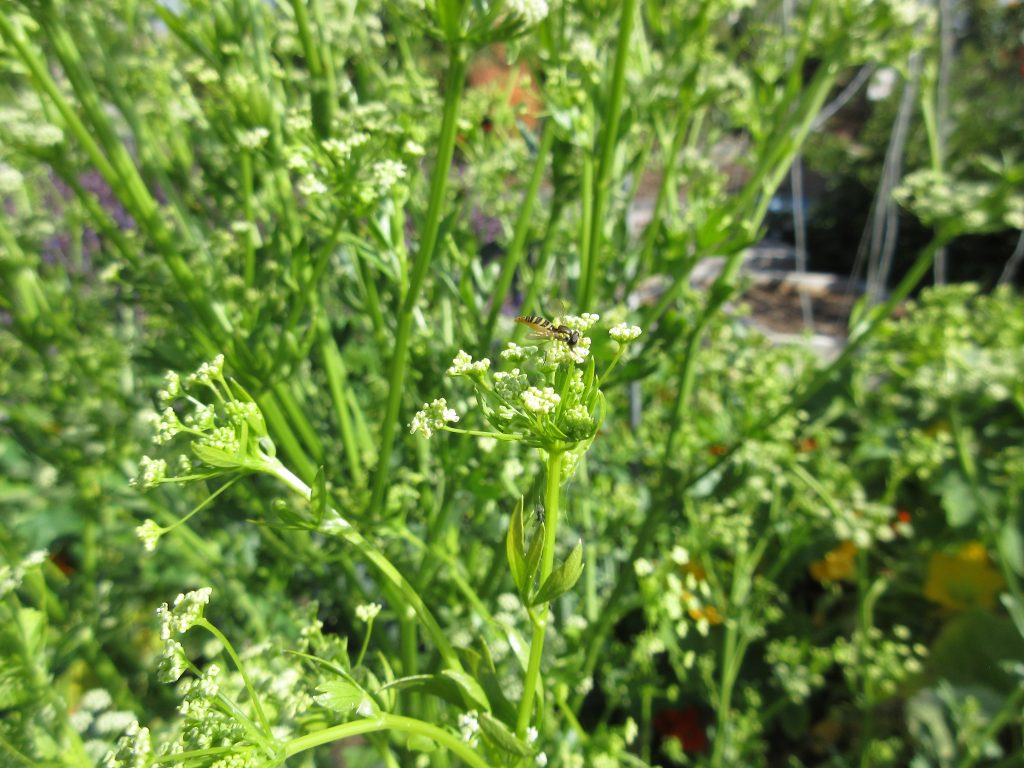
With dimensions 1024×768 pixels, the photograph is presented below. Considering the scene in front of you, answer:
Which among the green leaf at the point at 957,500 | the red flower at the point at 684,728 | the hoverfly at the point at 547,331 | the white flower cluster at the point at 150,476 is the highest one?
the hoverfly at the point at 547,331

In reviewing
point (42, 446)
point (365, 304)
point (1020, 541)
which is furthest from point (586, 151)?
point (1020, 541)

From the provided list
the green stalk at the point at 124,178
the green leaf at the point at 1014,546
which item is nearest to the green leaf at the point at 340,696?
the green stalk at the point at 124,178

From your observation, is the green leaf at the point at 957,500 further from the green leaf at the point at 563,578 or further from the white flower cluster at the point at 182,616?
the white flower cluster at the point at 182,616

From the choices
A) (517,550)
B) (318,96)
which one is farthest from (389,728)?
(318,96)

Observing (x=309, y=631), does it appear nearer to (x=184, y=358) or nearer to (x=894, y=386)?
(x=184, y=358)

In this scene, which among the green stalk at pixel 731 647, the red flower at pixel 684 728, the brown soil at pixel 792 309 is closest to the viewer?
the green stalk at pixel 731 647

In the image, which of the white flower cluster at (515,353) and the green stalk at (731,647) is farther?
the green stalk at (731,647)
